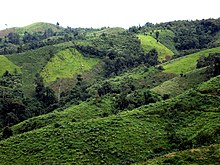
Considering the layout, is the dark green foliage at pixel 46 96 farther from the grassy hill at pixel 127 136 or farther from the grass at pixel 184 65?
the grassy hill at pixel 127 136

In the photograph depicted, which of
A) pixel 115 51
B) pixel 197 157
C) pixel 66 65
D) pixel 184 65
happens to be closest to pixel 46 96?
pixel 66 65

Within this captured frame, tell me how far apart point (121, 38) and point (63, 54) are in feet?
138

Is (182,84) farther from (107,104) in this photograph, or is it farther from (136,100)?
(107,104)

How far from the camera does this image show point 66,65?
159 meters

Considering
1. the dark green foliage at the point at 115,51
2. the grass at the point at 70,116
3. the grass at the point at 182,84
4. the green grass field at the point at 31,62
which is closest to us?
the grass at the point at 70,116

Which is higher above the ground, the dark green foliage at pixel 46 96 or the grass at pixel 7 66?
the grass at pixel 7 66

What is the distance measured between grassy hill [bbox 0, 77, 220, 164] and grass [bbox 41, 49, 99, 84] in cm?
7561

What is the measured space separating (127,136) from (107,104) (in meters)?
32.4

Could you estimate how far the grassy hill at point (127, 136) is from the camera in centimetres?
6216

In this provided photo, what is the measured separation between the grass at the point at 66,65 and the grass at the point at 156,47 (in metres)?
32.0

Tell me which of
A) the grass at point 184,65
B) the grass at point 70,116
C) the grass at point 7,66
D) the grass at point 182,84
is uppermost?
the grass at point 7,66

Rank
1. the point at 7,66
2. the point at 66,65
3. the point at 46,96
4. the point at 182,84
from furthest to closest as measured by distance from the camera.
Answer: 1. the point at 66,65
2. the point at 7,66
3. the point at 46,96
4. the point at 182,84

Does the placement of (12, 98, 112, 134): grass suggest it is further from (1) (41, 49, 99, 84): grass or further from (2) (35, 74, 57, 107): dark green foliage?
(1) (41, 49, 99, 84): grass

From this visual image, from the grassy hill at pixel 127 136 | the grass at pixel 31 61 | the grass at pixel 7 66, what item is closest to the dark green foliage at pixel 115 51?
the grass at pixel 31 61
